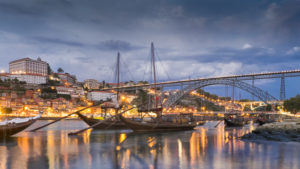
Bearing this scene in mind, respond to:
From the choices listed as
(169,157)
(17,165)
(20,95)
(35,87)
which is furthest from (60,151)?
(35,87)

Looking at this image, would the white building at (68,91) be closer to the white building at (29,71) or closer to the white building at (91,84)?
the white building at (29,71)

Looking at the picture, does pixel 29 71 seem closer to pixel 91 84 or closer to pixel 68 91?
pixel 68 91

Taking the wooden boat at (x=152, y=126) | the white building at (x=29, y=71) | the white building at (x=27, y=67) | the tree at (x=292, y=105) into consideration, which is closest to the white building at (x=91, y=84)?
the white building at (x=29, y=71)

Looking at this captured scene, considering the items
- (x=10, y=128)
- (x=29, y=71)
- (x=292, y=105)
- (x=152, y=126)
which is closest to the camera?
(x=10, y=128)

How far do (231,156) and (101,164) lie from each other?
5976 mm

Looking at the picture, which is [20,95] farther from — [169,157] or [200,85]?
[169,157]

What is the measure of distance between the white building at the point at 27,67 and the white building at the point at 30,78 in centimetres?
449

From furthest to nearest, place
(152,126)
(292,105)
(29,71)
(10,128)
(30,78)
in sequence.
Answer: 1. (29,71)
2. (30,78)
3. (292,105)
4. (152,126)
5. (10,128)

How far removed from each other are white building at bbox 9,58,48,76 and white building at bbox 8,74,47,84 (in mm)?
4488

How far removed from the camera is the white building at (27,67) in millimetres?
111312

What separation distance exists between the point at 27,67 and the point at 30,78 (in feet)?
29.6

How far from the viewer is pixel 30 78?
105188 millimetres

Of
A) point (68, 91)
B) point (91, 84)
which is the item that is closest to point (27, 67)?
point (68, 91)

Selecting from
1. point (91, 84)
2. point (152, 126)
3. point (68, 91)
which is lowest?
point (152, 126)
